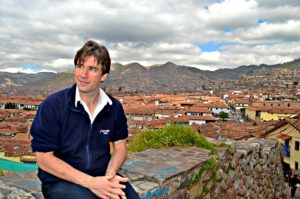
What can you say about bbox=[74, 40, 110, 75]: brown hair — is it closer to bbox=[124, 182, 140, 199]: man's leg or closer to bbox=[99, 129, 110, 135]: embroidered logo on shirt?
bbox=[99, 129, 110, 135]: embroidered logo on shirt

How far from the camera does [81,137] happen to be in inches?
73.2

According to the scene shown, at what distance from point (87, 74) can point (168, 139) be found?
7.79 ft

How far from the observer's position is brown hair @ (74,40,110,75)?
1.90m

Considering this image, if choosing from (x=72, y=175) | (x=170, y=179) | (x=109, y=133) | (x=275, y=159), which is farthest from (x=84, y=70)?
(x=275, y=159)

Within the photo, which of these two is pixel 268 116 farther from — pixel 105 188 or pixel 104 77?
pixel 105 188

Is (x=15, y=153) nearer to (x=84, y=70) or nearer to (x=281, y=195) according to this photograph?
(x=281, y=195)

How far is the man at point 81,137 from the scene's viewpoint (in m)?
1.75

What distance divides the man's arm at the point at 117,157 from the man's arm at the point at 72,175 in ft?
0.60

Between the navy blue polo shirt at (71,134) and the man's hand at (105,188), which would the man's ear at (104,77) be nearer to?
the navy blue polo shirt at (71,134)

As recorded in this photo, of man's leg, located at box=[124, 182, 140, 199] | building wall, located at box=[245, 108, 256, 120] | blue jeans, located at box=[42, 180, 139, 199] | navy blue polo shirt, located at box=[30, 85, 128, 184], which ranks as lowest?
building wall, located at box=[245, 108, 256, 120]

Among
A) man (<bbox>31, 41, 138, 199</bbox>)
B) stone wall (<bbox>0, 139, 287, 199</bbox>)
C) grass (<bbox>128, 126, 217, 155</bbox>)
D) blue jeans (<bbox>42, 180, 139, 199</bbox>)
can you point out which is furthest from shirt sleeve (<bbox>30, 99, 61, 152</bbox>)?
grass (<bbox>128, 126, 217, 155</bbox>)

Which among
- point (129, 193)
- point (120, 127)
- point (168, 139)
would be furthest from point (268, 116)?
point (129, 193)

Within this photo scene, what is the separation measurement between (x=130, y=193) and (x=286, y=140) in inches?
839

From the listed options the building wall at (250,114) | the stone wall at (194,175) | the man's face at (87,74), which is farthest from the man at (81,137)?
the building wall at (250,114)
